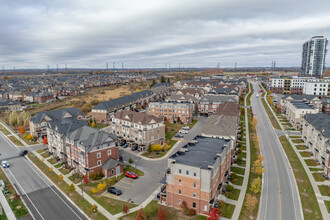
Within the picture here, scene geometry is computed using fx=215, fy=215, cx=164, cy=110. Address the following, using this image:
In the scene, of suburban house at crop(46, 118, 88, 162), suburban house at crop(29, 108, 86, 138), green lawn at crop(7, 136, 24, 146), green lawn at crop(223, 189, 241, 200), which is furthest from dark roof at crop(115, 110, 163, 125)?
green lawn at crop(7, 136, 24, 146)

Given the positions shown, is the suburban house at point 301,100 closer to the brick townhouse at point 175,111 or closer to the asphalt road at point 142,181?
the brick townhouse at point 175,111

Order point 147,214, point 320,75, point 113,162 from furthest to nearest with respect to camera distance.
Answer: point 320,75
point 113,162
point 147,214

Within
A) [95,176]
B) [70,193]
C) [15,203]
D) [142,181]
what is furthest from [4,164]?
[142,181]

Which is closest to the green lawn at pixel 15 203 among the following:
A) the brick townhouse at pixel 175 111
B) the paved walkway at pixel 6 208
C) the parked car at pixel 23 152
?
the paved walkway at pixel 6 208

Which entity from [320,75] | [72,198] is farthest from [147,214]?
[320,75]

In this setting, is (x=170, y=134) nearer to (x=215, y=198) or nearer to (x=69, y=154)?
(x=69, y=154)

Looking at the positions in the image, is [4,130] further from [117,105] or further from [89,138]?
→ [89,138]

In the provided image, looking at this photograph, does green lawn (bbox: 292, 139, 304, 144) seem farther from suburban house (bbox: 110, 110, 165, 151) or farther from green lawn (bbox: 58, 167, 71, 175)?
green lawn (bbox: 58, 167, 71, 175)
